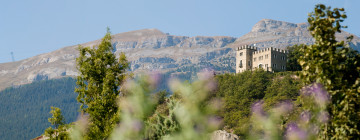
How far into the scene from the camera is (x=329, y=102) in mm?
9984

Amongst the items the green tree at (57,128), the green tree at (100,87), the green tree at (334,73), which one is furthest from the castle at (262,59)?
the green tree at (334,73)

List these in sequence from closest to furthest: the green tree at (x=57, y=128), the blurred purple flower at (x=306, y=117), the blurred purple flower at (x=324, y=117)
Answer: the blurred purple flower at (x=324, y=117) < the blurred purple flower at (x=306, y=117) < the green tree at (x=57, y=128)

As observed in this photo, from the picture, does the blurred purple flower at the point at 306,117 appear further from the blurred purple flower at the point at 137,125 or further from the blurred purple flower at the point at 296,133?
the blurred purple flower at the point at 137,125

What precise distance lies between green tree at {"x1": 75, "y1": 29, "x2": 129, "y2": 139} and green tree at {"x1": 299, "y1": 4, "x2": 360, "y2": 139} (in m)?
12.4

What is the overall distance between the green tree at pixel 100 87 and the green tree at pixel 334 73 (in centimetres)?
1240

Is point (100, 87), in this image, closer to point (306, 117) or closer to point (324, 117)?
point (306, 117)

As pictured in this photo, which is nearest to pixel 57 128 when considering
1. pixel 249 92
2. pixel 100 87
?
pixel 100 87

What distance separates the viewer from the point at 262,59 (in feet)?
305

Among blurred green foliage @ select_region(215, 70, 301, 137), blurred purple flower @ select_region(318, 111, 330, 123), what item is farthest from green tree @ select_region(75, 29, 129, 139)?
blurred green foliage @ select_region(215, 70, 301, 137)

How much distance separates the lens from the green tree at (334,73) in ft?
32.1

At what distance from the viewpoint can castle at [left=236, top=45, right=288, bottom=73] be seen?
90.4m

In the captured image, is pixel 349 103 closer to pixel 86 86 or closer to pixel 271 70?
pixel 86 86

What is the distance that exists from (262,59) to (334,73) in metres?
84.3

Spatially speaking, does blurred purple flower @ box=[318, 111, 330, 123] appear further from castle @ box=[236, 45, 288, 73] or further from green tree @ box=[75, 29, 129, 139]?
castle @ box=[236, 45, 288, 73]
